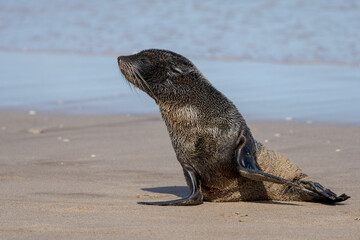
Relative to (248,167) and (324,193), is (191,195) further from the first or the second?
(324,193)

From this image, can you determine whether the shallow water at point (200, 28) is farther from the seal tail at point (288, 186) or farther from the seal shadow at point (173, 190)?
the seal tail at point (288, 186)

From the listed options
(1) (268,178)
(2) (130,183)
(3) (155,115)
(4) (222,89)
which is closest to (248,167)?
(1) (268,178)

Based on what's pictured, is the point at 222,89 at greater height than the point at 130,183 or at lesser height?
Result: greater

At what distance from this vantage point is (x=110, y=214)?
5.29 m

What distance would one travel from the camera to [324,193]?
5.85m

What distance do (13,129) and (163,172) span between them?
305cm

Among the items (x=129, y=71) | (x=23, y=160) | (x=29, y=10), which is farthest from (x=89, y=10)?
(x=129, y=71)

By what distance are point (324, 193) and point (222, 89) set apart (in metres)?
6.19

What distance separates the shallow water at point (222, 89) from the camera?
1071cm

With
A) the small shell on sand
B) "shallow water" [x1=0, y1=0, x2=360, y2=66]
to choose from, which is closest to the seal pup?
the small shell on sand

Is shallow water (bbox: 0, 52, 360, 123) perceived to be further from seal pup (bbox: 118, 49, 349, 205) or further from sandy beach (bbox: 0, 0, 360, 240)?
seal pup (bbox: 118, 49, 349, 205)

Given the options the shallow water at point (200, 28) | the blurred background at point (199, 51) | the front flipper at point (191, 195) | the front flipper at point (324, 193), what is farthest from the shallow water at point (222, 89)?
the front flipper at point (191, 195)

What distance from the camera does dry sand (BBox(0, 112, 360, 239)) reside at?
15.9 feet

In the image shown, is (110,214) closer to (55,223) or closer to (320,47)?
(55,223)
